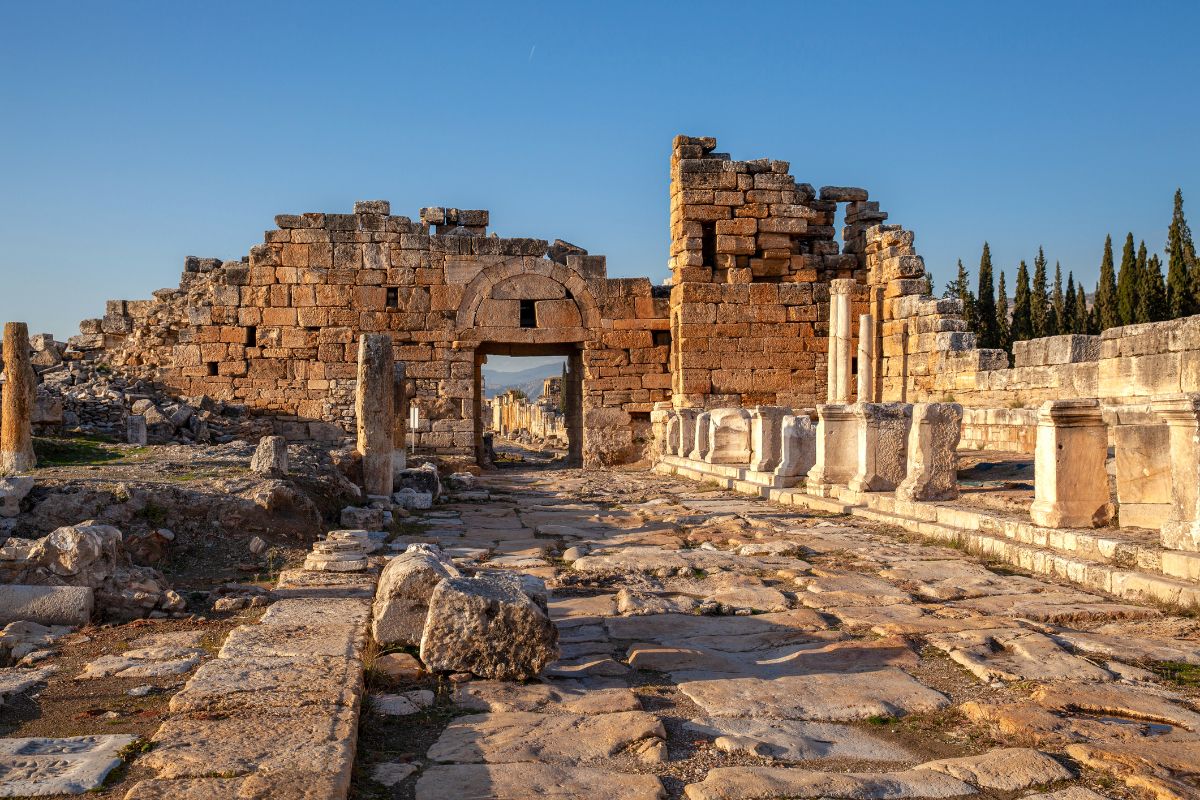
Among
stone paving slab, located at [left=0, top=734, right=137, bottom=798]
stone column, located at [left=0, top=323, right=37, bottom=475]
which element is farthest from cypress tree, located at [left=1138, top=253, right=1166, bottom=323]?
stone paving slab, located at [left=0, top=734, right=137, bottom=798]

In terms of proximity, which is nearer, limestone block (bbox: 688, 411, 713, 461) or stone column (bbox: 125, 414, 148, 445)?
stone column (bbox: 125, 414, 148, 445)

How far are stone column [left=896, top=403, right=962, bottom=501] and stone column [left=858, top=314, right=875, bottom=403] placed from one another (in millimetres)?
8381

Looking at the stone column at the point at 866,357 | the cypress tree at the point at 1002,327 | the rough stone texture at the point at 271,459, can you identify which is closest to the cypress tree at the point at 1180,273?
the cypress tree at the point at 1002,327

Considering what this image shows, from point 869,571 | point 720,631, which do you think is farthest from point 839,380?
point 720,631

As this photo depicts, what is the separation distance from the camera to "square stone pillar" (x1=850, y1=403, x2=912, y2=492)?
31.5 feet

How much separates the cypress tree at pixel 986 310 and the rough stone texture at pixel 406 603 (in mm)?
35579

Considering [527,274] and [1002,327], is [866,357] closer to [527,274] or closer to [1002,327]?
[527,274]

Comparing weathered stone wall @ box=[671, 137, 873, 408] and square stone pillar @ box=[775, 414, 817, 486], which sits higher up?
weathered stone wall @ box=[671, 137, 873, 408]

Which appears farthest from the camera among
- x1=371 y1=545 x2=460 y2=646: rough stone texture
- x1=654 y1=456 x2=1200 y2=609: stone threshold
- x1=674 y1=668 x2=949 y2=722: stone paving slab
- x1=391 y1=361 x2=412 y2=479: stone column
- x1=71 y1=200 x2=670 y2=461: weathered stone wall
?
x1=71 y1=200 x2=670 y2=461: weathered stone wall

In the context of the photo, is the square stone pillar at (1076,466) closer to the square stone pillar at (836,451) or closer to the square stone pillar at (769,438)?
the square stone pillar at (836,451)

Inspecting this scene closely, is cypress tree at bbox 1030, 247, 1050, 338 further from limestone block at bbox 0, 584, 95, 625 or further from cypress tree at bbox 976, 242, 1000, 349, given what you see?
limestone block at bbox 0, 584, 95, 625

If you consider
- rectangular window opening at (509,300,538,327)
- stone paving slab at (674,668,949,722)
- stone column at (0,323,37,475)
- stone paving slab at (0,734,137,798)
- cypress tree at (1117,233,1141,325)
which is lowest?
stone paving slab at (674,668,949,722)

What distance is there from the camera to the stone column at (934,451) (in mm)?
8633

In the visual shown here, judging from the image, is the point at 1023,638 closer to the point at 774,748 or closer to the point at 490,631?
the point at 774,748
